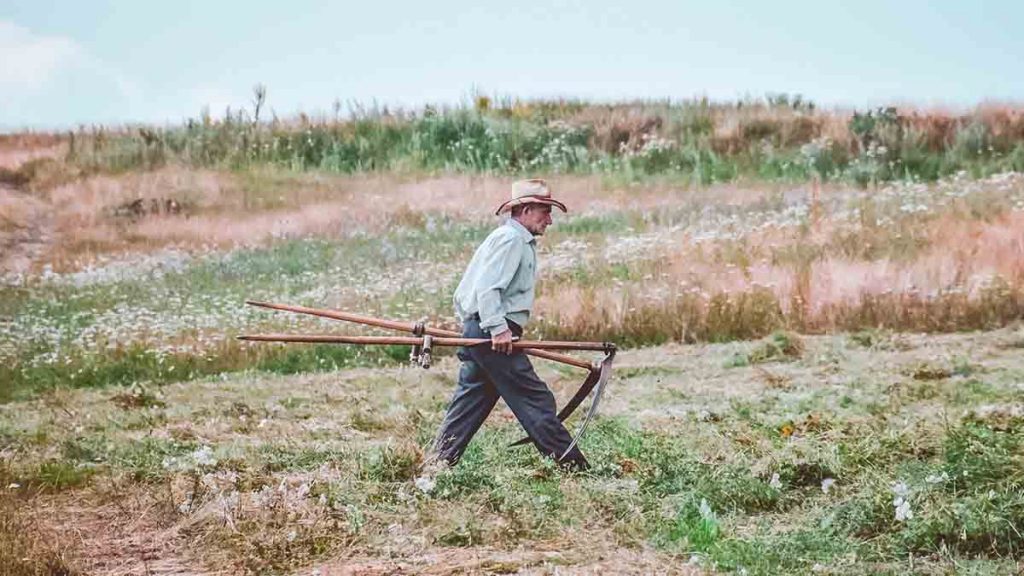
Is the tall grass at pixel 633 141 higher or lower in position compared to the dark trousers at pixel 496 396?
higher

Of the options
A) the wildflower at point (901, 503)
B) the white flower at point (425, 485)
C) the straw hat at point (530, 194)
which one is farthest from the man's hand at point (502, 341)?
the wildflower at point (901, 503)

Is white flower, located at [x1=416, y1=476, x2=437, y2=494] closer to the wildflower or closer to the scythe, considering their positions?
the scythe

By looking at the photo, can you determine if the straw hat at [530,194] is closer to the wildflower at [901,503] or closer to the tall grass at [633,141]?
the wildflower at [901,503]

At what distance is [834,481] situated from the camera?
6.03 metres

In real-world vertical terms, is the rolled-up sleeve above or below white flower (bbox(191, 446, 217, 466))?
above

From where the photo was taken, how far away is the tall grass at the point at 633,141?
14.8 meters

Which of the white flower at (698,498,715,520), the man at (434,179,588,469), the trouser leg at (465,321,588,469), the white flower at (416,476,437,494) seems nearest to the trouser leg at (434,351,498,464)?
the man at (434,179,588,469)

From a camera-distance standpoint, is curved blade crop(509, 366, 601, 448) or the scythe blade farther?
curved blade crop(509, 366, 601, 448)

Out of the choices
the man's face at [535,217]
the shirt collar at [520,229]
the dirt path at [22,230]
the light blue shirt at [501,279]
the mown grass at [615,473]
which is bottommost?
the mown grass at [615,473]

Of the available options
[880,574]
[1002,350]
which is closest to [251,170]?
[1002,350]

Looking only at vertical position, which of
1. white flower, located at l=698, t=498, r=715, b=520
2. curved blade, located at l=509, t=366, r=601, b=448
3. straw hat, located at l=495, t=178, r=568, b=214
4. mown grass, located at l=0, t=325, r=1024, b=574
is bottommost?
mown grass, located at l=0, t=325, r=1024, b=574

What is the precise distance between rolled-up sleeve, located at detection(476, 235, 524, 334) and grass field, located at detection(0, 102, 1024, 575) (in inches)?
30.0

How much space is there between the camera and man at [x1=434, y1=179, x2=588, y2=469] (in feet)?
19.8

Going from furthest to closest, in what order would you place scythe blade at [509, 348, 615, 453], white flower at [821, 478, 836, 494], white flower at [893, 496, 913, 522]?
scythe blade at [509, 348, 615, 453]
white flower at [821, 478, 836, 494]
white flower at [893, 496, 913, 522]
